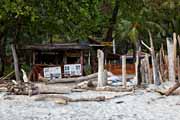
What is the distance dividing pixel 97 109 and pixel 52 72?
55.5 feet

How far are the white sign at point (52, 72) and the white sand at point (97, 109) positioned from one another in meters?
12.3

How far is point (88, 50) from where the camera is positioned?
38.3 metres

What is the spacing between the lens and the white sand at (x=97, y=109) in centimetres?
1274

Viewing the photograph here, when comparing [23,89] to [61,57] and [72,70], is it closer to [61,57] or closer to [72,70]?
[72,70]

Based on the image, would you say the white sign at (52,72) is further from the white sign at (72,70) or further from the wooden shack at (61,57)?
the white sign at (72,70)

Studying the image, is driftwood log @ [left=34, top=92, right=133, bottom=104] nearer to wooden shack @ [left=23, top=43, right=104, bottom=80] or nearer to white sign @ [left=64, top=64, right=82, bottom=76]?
wooden shack @ [left=23, top=43, right=104, bottom=80]

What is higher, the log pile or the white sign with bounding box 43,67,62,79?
the log pile

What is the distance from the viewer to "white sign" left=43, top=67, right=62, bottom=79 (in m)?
31.2

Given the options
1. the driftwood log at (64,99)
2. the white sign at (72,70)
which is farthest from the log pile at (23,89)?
the white sign at (72,70)

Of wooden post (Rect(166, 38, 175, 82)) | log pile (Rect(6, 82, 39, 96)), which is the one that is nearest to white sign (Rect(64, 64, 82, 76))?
wooden post (Rect(166, 38, 175, 82))

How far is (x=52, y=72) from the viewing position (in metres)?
31.4

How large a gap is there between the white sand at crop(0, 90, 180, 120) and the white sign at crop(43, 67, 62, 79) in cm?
1232

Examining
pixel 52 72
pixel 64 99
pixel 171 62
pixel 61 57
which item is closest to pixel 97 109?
pixel 64 99

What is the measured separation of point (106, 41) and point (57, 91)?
19755mm
